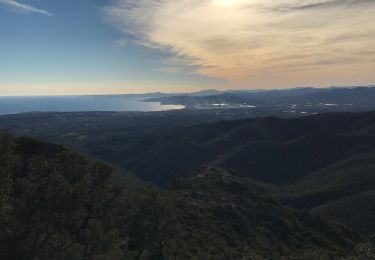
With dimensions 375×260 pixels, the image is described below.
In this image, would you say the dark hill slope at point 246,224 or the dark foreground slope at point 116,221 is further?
the dark hill slope at point 246,224

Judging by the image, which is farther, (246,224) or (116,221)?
(246,224)

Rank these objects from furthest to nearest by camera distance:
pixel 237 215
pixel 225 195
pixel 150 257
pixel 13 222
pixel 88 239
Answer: pixel 225 195 < pixel 237 215 < pixel 150 257 < pixel 88 239 < pixel 13 222

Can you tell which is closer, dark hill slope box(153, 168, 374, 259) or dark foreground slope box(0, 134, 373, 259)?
dark foreground slope box(0, 134, 373, 259)

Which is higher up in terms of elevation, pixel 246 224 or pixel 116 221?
pixel 116 221

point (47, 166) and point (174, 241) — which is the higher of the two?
point (47, 166)

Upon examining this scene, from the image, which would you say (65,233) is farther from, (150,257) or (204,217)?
(204,217)

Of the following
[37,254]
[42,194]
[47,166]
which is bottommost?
[37,254]

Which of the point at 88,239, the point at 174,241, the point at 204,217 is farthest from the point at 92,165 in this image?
the point at 204,217

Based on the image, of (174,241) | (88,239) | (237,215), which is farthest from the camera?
(237,215)
